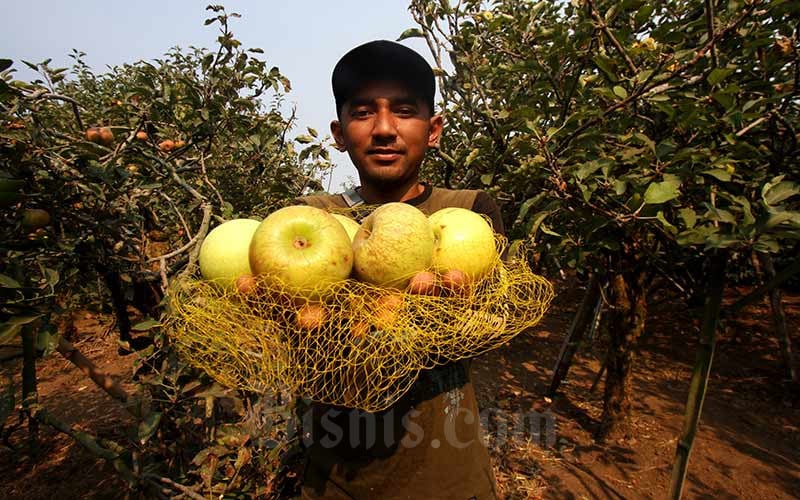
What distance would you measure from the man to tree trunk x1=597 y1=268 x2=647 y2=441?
2.59 metres

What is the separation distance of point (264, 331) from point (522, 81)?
3.09 metres

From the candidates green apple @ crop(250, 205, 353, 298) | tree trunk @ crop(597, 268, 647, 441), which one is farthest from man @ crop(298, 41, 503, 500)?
tree trunk @ crop(597, 268, 647, 441)

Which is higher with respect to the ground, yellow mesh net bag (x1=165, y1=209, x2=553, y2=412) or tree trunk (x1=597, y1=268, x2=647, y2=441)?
yellow mesh net bag (x1=165, y1=209, x2=553, y2=412)

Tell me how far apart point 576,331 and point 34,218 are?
15.5ft

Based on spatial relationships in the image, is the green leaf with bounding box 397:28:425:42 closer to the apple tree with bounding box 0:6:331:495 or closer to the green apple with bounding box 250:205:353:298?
the apple tree with bounding box 0:6:331:495

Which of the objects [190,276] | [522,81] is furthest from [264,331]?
[522,81]

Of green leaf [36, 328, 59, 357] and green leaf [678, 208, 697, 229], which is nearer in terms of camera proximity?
green leaf [36, 328, 59, 357]

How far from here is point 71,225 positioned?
194 centimetres

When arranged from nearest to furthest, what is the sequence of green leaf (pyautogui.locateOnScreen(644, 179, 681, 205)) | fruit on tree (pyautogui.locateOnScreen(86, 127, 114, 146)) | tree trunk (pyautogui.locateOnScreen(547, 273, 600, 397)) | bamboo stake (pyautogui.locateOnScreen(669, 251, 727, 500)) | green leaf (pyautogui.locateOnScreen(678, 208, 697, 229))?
green leaf (pyautogui.locateOnScreen(644, 179, 681, 205)) < green leaf (pyautogui.locateOnScreen(678, 208, 697, 229)) < bamboo stake (pyautogui.locateOnScreen(669, 251, 727, 500)) < fruit on tree (pyautogui.locateOnScreen(86, 127, 114, 146)) < tree trunk (pyautogui.locateOnScreen(547, 273, 600, 397))

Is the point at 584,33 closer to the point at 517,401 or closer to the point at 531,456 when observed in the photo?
the point at 531,456

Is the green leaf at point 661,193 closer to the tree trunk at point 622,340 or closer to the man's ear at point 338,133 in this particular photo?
the man's ear at point 338,133

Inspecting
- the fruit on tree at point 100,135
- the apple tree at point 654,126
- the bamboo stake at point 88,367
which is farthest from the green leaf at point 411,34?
the bamboo stake at point 88,367

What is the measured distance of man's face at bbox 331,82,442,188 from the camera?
163 cm

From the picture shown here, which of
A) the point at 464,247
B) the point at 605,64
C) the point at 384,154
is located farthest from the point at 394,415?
the point at 605,64
